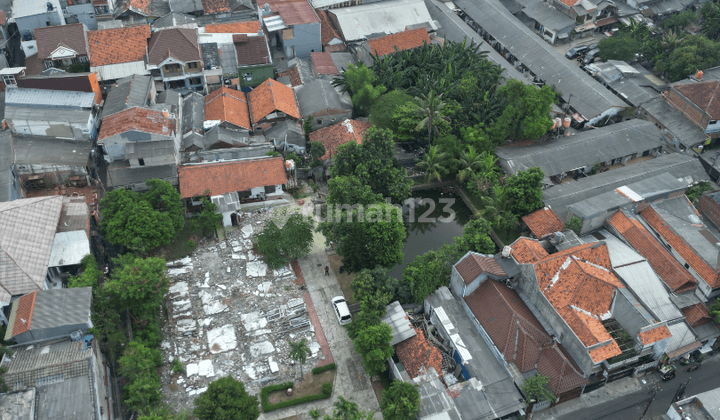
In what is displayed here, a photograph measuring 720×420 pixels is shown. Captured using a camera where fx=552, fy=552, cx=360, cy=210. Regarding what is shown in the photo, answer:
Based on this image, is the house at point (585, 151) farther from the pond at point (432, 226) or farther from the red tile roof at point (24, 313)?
the red tile roof at point (24, 313)

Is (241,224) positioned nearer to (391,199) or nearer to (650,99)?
(391,199)

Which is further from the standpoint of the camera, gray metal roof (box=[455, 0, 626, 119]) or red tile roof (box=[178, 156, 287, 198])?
gray metal roof (box=[455, 0, 626, 119])

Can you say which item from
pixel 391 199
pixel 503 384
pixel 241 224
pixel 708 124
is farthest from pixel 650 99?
pixel 241 224

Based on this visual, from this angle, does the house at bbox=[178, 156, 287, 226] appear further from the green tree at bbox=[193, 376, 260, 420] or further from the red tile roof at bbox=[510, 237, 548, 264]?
the red tile roof at bbox=[510, 237, 548, 264]

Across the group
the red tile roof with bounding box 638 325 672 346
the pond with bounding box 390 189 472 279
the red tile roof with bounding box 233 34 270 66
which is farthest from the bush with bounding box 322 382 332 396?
the red tile roof with bounding box 233 34 270 66

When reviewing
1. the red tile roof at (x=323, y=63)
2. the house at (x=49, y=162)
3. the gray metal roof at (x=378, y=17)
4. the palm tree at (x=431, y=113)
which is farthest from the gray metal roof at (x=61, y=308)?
the gray metal roof at (x=378, y=17)
